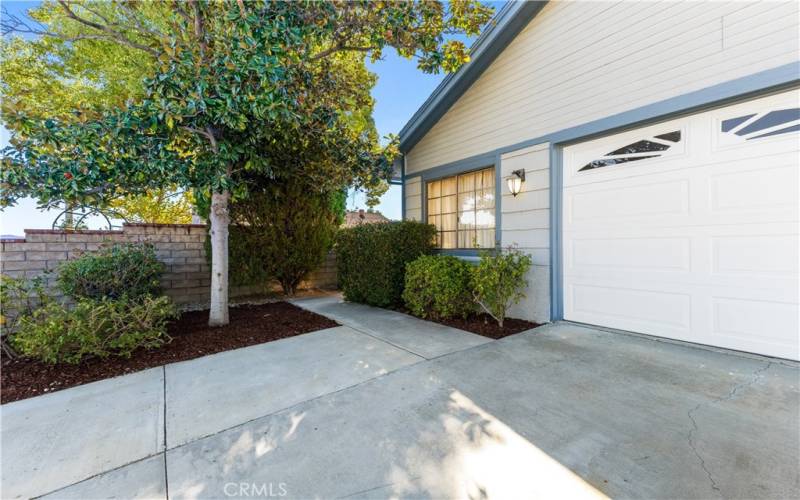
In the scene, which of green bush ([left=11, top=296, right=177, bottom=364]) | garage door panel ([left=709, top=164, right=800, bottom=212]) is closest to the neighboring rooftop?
green bush ([left=11, top=296, right=177, bottom=364])

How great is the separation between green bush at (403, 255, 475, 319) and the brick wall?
3.70 metres

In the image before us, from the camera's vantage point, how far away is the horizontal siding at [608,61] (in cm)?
311

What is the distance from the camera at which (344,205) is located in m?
7.44

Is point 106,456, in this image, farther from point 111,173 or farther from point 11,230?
point 11,230

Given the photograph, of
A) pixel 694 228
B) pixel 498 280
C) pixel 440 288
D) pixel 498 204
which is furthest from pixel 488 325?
pixel 694 228

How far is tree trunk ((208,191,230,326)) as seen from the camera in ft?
14.5

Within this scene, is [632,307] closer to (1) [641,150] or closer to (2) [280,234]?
(1) [641,150]

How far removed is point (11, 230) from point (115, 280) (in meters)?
1.75

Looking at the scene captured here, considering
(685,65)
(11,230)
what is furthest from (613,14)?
(11,230)

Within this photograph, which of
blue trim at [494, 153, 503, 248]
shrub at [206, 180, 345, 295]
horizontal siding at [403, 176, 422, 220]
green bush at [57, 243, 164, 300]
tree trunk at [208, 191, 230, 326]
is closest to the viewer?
green bush at [57, 243, 164, 300]

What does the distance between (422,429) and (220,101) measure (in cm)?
358

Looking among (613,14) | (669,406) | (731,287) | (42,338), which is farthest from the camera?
(613,14)

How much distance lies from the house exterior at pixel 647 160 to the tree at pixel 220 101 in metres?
1.22

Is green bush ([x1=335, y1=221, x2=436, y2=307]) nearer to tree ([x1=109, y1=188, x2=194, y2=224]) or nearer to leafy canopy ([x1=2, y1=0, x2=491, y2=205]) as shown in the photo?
leafy canopy ([x1=2, y1=0, x2=491, y2=205])
